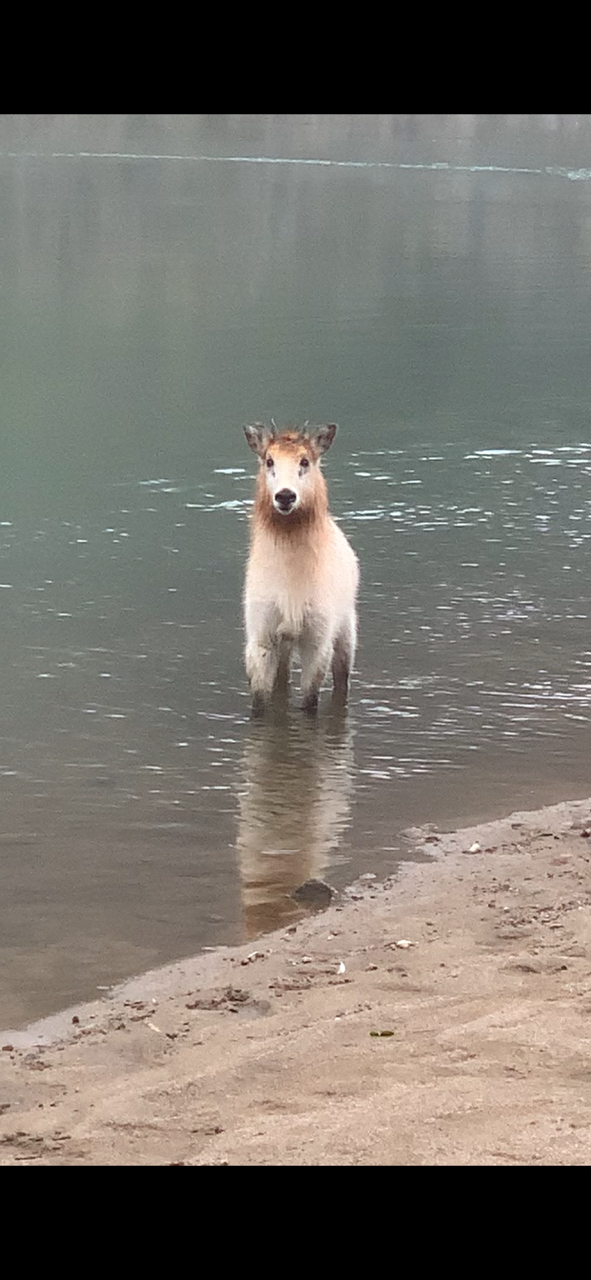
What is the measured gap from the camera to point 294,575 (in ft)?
36.8

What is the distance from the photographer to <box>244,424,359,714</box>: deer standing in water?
1112 centimetres

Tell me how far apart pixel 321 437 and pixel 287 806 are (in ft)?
7.71

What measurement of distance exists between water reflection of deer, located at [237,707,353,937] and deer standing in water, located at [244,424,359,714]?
0.31 m

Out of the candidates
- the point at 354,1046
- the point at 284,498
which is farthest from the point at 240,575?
the point at 354,1046

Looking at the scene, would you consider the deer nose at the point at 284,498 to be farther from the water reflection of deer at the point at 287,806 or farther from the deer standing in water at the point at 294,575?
the water reflection of deer at the point at 287,806

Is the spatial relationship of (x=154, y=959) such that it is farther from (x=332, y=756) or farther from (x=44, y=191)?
(x=44, y=191)

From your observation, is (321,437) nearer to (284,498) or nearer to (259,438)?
(259,438)

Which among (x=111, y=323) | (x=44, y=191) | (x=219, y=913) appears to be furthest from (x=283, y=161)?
(x=219, y=913)

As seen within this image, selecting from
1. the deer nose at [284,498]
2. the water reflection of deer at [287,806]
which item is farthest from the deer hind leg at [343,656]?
the deer nose at [284,498]

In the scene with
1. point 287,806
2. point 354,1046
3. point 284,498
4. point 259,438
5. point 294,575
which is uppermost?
point 259,438

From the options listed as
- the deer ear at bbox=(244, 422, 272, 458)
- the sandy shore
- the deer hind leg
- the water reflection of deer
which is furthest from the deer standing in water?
the sandy shore

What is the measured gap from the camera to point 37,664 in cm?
1224

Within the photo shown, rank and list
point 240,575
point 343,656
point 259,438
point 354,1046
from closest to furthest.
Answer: point 354,1046 → point 259,438 → point 343,656 → point 240,575
